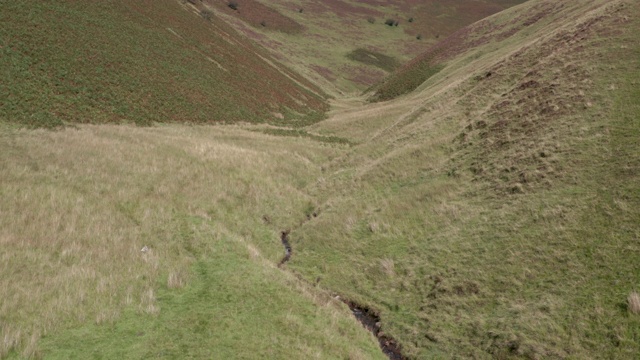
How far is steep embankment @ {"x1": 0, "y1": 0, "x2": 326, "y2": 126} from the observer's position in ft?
98.6

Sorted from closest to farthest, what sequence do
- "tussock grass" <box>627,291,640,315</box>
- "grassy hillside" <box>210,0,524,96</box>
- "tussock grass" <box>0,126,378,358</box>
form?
"tussock grass" <box>627,291,640,315</box>
"tussock grass" <box>0,126,378,358</box>
"grassy hillside" <box>210,0,524,96</box>

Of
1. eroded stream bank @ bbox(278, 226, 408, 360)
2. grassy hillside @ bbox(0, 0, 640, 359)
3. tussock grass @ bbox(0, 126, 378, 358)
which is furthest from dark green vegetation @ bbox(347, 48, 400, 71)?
eroded stream bank @ bbox(278, 226, 408, 360)

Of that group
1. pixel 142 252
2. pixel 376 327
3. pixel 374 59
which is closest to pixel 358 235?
pixel 376 327

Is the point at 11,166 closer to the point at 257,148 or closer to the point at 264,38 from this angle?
the point at 257,148

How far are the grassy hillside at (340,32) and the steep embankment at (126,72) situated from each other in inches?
1374

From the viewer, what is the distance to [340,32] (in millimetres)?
150875

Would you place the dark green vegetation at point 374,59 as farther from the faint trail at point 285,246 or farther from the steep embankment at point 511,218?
the faint trail at point 285,246

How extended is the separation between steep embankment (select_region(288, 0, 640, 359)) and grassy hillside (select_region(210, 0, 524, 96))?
6553 centimetres

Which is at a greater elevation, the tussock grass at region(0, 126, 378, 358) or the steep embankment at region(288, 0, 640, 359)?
the steep embankment at region(288, 0, 640, 359)

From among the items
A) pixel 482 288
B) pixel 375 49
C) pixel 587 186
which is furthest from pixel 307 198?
pixel 375 49

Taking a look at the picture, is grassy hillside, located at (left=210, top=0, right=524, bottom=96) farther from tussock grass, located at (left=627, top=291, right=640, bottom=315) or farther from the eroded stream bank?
tussock grass, located at (left=627, top=291, right=640, bottom=315)

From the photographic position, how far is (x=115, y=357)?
10219 millimetres

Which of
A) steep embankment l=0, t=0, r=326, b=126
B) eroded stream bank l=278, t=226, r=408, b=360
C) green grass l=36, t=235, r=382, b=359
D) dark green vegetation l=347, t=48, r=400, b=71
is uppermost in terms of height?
eroded stream bank l=278, t=226, r=408, b=360

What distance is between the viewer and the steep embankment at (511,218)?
11961mm
